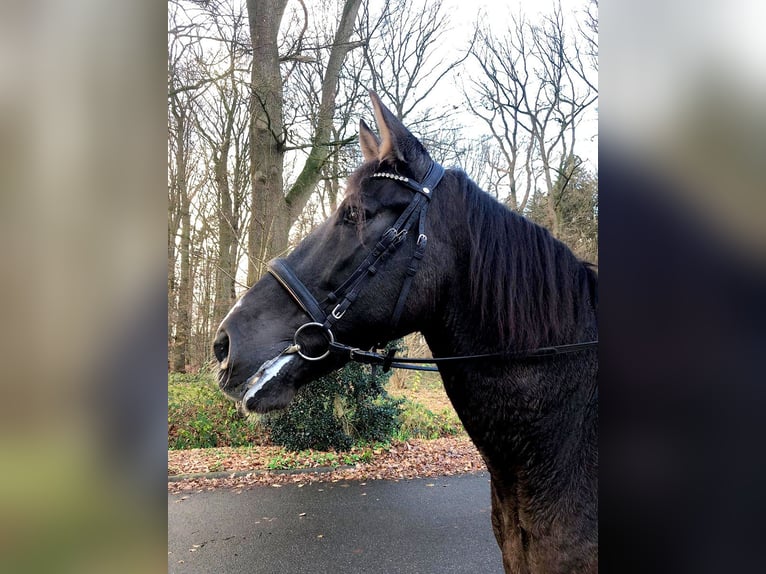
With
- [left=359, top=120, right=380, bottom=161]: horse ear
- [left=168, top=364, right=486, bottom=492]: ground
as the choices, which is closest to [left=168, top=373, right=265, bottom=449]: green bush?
[left=168, top=364, right=486, bottom=492]: ground

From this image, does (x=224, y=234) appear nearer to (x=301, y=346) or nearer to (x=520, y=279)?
(x=301, y=346)

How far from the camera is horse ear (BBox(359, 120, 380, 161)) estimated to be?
6.44ft

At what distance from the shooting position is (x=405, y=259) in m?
1.65

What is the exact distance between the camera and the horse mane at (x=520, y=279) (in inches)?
64.5

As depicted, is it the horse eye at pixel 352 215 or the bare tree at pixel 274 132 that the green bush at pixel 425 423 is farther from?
the horse eye at pixel 352 215

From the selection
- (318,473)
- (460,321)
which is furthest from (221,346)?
(318,473)

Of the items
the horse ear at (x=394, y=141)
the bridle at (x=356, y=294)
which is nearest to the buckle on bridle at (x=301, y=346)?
the bridle at (x=356, y=294)

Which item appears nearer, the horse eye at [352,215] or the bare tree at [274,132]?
the horse eye at [352,215]

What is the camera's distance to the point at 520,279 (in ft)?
5.46

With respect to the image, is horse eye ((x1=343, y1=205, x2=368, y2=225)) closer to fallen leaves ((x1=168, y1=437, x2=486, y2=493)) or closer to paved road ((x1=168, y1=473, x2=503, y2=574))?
paved road ((x1=168, y1=473, x2=503, y2=574))

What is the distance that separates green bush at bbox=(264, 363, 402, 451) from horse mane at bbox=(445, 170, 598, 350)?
483cm

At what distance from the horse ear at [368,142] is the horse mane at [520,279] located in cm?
51
